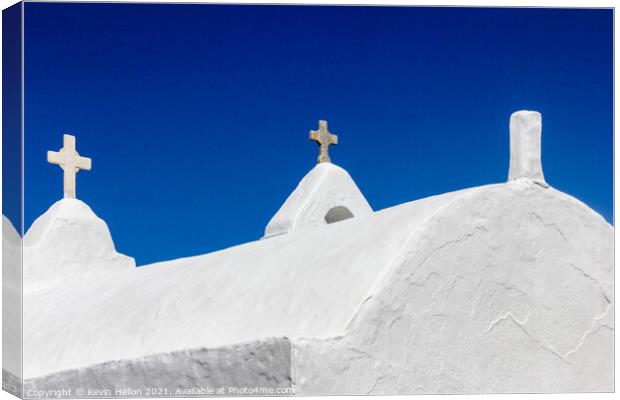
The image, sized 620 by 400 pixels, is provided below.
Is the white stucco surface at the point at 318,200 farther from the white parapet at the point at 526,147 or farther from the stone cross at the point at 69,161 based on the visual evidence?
the white parapet at the point at 526,147

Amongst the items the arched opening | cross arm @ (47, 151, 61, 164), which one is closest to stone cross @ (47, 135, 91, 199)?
cross arm @ (47, 151, 61, 164)

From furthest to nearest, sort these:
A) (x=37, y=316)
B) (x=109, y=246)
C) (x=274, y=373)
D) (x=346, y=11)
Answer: (x=109, y=246), (x=37, y=316), (x=346, y=11), (x=274, y=373)

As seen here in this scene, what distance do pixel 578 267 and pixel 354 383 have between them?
105 inches

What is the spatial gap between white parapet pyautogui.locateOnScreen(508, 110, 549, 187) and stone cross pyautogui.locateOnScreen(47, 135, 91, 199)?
6.89m

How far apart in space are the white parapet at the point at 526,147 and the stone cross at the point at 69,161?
6.89m

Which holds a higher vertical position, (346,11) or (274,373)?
(346,11)

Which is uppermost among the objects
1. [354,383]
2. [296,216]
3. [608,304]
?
[296,216]

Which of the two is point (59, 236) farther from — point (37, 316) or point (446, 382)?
point (446, 382)

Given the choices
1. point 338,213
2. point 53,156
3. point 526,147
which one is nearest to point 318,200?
point 338,213

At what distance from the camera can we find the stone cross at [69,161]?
1381cm

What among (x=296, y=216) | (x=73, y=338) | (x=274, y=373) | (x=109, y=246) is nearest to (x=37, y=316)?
(x=73, y=338)

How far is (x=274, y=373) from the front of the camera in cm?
→ 758

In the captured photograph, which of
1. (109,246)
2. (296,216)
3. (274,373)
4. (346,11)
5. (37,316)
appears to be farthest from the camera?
(109,246)

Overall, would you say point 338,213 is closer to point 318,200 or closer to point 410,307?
point 318,200
